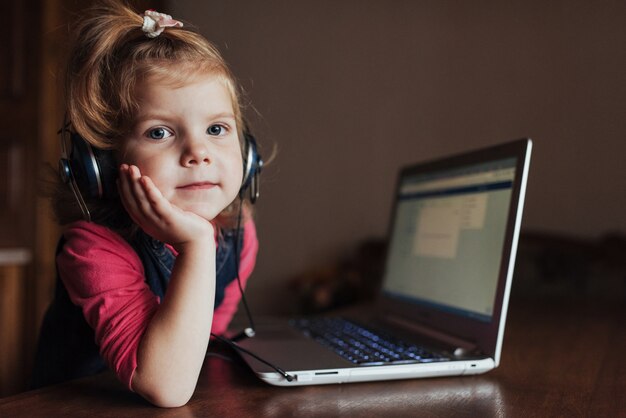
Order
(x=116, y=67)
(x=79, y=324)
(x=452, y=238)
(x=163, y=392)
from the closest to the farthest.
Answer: (x=163, y=392), (x=116, y=67), (x=79, y=324), (x=452, y=238)

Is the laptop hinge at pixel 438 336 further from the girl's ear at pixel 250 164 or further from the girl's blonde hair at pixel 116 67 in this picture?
the girl's blonde hair at pixel 116 67

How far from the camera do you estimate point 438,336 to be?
93 cm

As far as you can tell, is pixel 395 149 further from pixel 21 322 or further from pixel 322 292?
pixel 21 322

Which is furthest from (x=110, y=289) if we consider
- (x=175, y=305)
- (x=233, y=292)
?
(x=233, y=292)

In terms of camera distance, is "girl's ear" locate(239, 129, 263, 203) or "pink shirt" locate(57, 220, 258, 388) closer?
"pink shirt" locate(57, 220, 258, 388)

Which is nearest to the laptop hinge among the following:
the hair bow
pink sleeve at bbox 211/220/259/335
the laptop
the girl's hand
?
the laptop

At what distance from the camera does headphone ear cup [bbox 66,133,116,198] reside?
717 millimetres

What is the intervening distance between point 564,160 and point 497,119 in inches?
9.5

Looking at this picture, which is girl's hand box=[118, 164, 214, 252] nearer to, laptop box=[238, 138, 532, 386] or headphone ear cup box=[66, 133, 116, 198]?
headphone ear cup box=[66, 133, 116, 198]

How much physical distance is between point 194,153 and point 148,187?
74mm

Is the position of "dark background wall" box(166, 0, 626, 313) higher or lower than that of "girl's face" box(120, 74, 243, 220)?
higher

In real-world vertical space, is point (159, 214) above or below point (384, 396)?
above

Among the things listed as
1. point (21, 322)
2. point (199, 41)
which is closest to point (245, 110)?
point (199, 41)

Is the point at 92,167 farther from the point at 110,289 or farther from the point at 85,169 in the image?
the point at 110,289
